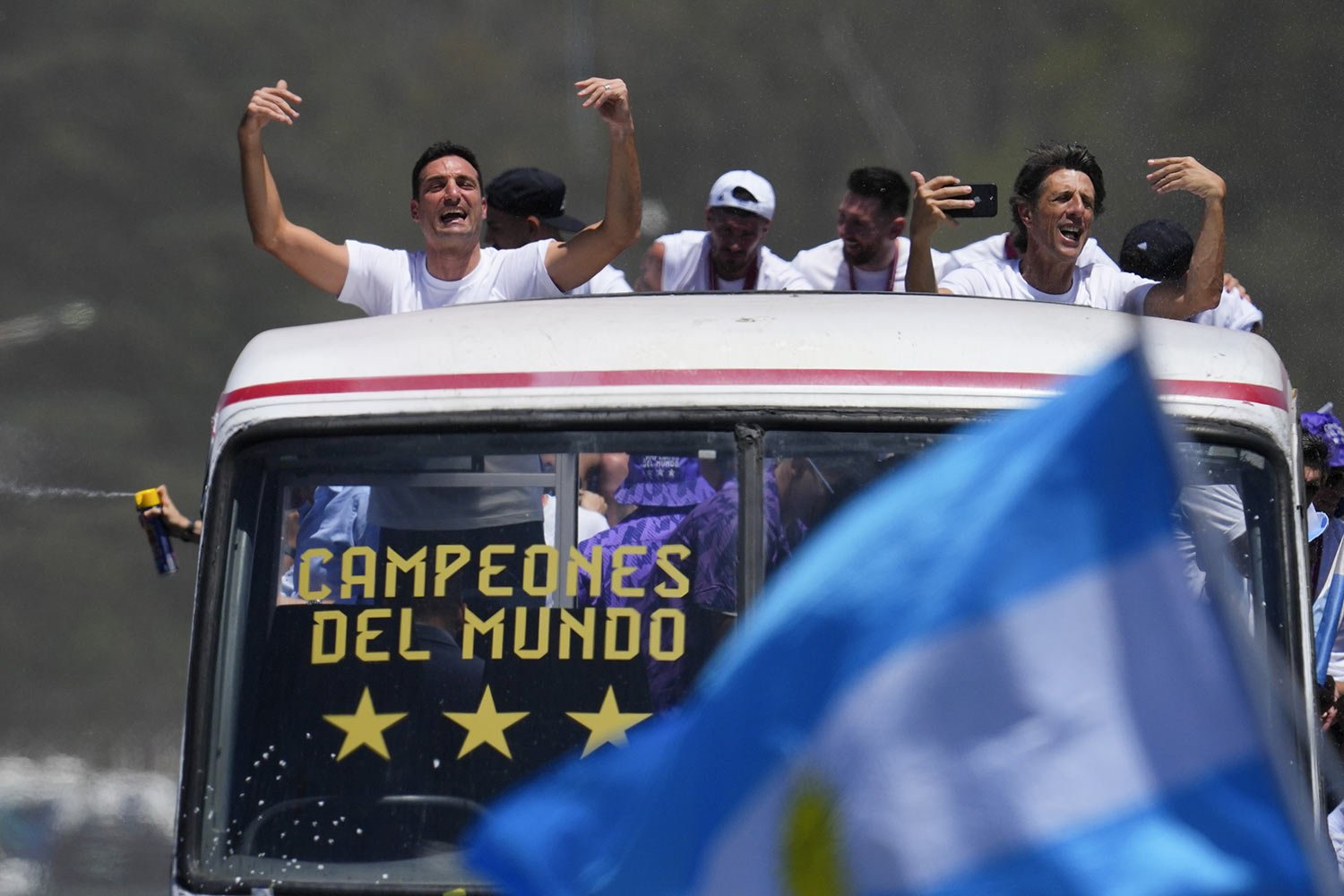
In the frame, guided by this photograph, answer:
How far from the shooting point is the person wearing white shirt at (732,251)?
6.45m

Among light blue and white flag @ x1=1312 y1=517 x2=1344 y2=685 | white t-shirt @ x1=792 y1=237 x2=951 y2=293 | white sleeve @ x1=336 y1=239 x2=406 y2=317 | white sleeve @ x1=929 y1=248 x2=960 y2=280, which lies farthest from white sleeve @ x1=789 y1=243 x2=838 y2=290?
light blue and white flag @ x1=1312 y1=517 x2=1344 y2=685

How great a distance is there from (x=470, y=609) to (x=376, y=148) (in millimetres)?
8271

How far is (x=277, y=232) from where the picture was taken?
227 inches

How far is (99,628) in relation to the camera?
36.5ft

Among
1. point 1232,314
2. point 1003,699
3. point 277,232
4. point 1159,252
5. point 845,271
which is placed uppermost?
point 845,271

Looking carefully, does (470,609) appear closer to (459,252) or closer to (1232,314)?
(459,252)

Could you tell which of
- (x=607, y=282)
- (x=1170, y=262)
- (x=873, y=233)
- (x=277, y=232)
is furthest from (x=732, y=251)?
(x=277, y=232)

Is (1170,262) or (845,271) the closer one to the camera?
(1170,262)

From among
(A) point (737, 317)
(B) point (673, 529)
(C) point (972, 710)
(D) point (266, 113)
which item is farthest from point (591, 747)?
(D) point (266, 113)

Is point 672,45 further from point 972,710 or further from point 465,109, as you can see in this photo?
point 972,710

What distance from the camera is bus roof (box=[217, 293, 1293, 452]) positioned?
13.3 ft

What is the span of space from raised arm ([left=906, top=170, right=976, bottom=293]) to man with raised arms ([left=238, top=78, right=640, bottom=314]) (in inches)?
32.4

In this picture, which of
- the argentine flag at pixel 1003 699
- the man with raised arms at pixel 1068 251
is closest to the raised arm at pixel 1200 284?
the man with raised arms at pixel 1068 251

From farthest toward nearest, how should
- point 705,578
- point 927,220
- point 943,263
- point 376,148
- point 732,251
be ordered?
point 376,148, point 943,263, point 732,251, point 927,220, point 705,578
